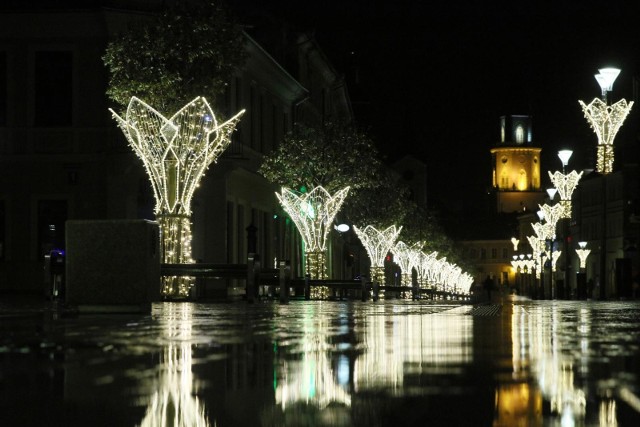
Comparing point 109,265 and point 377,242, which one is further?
point 377,242

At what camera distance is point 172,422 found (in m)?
5.81

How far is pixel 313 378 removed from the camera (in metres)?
7.75

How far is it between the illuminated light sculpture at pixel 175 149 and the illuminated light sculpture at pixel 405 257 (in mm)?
52108

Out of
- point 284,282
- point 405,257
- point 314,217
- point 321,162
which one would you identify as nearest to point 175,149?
point 284,282

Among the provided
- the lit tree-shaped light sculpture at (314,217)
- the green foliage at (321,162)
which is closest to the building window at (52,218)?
the lit tree-shaped light sculpture at (314,217)

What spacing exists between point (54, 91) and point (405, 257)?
45309mm

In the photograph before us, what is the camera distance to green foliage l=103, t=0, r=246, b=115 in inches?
1345

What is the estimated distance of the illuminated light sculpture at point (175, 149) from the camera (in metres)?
31.9

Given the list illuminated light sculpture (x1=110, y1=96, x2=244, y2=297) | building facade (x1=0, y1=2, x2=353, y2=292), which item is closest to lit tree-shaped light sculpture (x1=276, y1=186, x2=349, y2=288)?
building facade (x1=0, y1=2, x2=353, y2=292)

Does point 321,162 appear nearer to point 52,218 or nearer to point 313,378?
point 52,218

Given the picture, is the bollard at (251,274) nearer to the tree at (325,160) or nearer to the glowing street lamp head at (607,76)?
the glowing street lamp head at (607,76)

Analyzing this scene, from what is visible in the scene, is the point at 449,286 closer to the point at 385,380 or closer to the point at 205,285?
the point at 205,285

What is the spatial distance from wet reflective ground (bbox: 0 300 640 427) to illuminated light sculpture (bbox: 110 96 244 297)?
1871 cm

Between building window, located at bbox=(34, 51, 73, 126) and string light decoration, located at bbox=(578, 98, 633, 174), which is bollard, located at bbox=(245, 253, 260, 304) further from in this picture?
building window, located at bbox=(34, 51, 73, 126)
